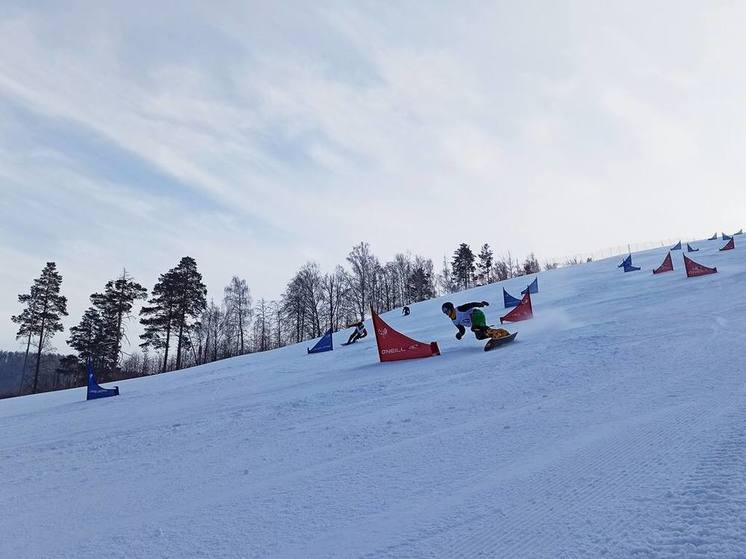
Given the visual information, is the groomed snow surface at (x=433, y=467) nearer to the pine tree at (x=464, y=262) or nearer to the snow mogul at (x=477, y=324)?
the snow mogul at (x=477, y=324)

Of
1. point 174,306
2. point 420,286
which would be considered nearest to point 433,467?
point 174,306

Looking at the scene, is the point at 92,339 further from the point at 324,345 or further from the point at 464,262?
the point at 464,262

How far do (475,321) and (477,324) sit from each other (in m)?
0.10

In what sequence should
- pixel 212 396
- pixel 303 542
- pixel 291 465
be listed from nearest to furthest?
pixel 303 542
pixel 291 465
pixel 212 396

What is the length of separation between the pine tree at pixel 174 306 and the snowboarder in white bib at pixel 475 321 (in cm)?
3950

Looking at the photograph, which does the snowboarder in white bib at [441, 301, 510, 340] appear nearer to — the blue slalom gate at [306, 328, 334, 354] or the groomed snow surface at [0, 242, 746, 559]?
the groomed snow surface at [0, 242, 746, 559]

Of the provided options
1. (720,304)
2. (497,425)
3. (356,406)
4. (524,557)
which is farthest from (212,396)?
(720,304)

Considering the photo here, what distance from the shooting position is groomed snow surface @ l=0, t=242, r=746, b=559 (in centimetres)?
298

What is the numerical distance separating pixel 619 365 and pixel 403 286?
7442cm

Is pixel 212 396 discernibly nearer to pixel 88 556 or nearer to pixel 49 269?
pixel 88 556

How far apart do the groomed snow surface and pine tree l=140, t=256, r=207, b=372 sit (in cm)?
3992

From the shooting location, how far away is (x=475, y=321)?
12.3 m

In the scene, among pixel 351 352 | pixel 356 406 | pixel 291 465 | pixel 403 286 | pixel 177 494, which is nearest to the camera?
pixel 177 494

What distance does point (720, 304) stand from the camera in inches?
478
